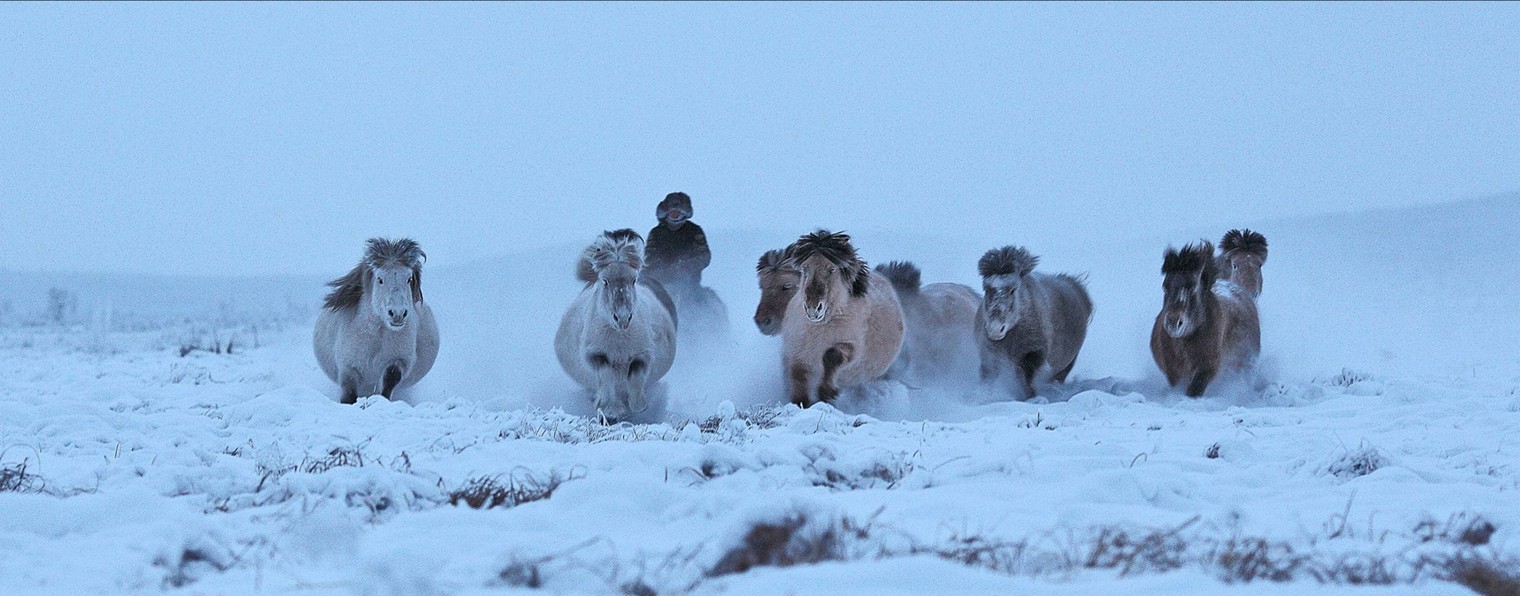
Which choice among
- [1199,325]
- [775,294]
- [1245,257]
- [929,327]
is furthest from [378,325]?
[1245,257]

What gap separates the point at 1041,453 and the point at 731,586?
3.32 m

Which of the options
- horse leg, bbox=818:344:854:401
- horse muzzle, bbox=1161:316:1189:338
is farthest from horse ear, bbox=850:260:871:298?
horse muzzle, bbox=1161:316:1189:338

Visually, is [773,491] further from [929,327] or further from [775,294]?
[929,327]

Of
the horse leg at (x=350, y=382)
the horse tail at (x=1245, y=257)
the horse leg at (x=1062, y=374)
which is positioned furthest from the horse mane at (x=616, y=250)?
the horse tail at (x=1245, y=257)

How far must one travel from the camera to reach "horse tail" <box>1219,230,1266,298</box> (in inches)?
552

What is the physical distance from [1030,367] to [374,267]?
6.53 m

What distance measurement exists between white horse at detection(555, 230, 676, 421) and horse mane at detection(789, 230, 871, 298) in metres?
1.49

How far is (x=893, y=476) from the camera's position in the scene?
19.2ft

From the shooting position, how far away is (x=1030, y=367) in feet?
40.4

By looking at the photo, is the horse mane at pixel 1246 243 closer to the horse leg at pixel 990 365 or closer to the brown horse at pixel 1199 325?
the brown horse at pixel 1199 325

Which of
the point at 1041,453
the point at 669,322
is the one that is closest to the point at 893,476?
the point at 1041,453

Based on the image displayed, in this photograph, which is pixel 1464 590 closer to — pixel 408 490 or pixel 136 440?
pixel 408 490

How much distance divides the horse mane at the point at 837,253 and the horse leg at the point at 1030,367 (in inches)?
87.4

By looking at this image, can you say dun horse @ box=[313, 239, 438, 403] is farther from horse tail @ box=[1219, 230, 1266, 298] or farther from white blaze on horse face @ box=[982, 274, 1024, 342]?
horse tail @ box=[1219, 230, 1266, 298]
